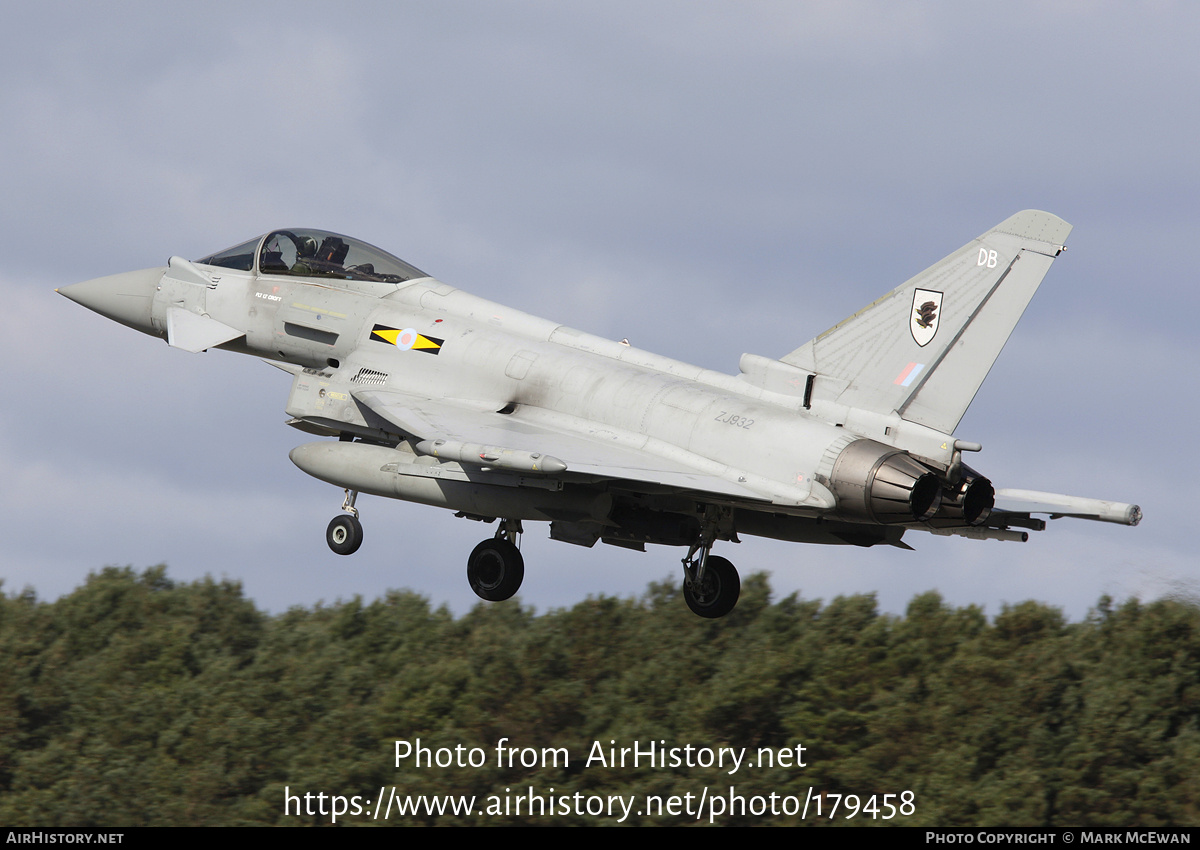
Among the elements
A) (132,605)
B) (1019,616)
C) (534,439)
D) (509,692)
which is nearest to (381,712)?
(509,692)

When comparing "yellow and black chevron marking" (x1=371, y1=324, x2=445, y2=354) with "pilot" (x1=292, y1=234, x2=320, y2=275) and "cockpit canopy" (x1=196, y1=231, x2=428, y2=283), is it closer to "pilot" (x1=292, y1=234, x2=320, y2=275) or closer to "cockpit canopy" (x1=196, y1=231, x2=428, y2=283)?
"cockpit canopy" (x1=196, y1=231, x2=428, y2=283)

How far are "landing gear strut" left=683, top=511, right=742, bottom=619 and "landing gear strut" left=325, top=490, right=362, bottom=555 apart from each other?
382 centimetres

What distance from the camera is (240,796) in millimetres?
30422

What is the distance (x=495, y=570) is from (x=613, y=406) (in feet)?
8.58

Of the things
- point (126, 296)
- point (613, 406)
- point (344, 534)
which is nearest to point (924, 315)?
point (613, 406)

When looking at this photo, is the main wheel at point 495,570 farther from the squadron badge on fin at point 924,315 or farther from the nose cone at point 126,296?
the nose cone at point 126,296

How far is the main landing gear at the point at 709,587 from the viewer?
595 inches

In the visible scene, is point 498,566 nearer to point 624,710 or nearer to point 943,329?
point 943,329

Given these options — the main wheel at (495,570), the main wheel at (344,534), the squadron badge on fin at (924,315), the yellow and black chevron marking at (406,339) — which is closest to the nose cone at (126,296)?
the yellow and black chevron marking at (406,339)

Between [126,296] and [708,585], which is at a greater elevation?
[126,296]

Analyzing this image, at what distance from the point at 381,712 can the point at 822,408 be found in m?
21.4

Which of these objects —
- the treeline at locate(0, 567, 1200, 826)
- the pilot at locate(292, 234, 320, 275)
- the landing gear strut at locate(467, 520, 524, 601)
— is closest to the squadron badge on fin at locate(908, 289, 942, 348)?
the landing gear strut at locate(467, 520, 524, 601)

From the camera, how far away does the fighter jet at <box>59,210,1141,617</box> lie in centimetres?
1292

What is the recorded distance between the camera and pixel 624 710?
105ft
